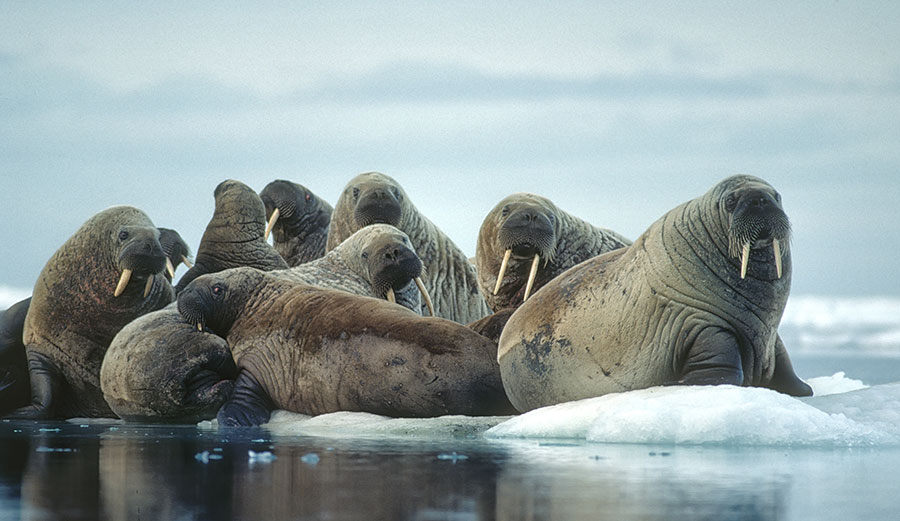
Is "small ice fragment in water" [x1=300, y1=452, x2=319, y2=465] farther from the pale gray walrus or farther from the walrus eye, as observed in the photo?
the pale gray walrus

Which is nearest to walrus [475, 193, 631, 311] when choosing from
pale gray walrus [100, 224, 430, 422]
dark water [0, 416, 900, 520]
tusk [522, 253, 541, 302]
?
tusk [522, 253, 541, 302]

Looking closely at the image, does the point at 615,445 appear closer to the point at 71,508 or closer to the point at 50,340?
the point at 71,508

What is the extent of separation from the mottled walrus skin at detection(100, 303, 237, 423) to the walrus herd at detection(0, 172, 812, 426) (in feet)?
0.05

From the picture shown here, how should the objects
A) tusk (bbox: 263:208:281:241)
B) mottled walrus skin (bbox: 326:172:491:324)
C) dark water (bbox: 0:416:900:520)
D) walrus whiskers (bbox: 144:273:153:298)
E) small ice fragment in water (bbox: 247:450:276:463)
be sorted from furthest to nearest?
tusk (bbox: 263:208:281:241), mottled walrus skin (bbox: 326:172:491:324), walrus whiskers (bbox: 144:273:153:298), small ice fragment in water (bbox: 247:450:276:463), dark water (bbox: 0:416:900:520)

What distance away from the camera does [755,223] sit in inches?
289

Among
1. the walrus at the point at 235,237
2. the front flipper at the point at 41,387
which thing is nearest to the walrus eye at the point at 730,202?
the front flipper at the point at 41,387

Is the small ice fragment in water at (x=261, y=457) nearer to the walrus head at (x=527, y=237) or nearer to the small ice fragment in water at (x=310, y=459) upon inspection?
the small ice fragment in water at (x=310, y=459)

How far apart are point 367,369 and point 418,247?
3944mm

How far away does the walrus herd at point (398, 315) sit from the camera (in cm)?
756

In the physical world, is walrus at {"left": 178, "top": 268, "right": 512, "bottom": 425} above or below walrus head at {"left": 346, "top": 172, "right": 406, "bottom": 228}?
below

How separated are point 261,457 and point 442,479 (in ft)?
4.39

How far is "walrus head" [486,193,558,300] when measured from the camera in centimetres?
1012

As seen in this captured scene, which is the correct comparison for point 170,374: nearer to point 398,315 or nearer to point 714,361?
point 398,315

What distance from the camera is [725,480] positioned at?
4.79 metres
